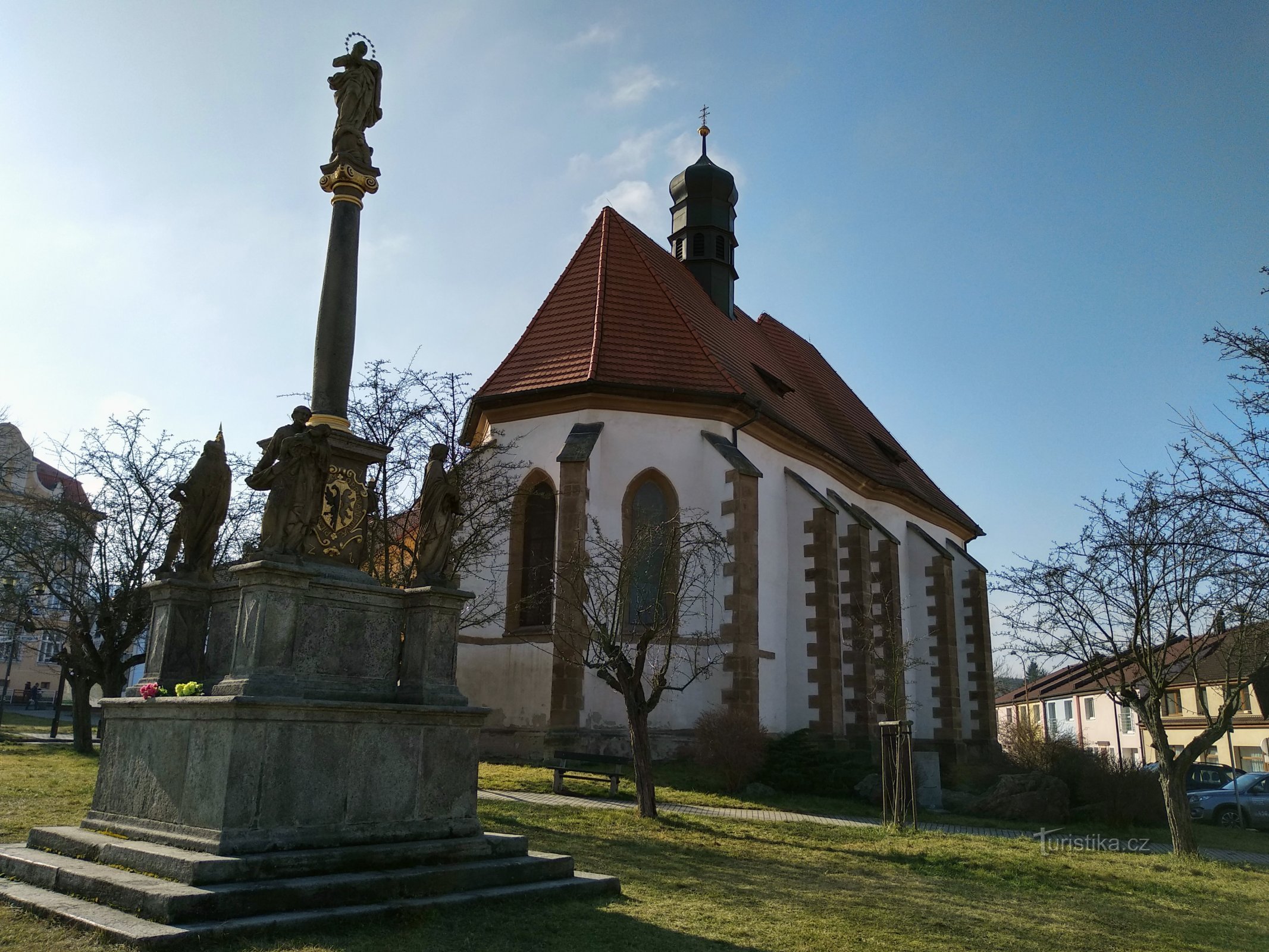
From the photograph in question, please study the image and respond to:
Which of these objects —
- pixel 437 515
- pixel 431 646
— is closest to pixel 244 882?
pixel 431 646

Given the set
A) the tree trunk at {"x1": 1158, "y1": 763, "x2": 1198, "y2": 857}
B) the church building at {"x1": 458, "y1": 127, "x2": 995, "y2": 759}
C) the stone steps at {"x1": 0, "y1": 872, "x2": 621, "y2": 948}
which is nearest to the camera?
the stone steps at {"x1": 0, "y1": 872, "x2": 621, "y2": 948}

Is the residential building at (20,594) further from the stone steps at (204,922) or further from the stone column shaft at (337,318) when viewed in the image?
the stone steps at (204,922)

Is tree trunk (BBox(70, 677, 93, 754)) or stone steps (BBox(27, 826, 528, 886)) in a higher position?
tree trunk (BBox(70, 677, 93, 754))

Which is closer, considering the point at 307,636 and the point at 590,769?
the point at 307,636

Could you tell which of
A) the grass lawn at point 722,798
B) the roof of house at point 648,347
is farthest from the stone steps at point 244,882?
the roof of house at point 648,347

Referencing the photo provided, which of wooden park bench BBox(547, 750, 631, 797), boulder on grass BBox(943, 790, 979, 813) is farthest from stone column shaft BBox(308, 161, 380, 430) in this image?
boulder on grass BBox(943, 790, 979, 813)

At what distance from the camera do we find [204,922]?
17.7 ft

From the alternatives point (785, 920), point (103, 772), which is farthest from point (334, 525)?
point (785, 920)

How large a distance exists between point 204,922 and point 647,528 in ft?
33.5

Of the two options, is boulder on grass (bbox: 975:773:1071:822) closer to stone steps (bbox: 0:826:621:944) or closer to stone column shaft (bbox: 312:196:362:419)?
stone steps (bbox: 0:826:621:944)

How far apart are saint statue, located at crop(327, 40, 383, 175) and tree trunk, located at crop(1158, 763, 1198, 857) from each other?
12.4 metres

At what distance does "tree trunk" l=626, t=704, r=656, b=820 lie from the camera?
1242 centimetres

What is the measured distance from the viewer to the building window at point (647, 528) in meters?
16.2

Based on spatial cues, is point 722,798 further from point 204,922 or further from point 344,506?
point 204,922
